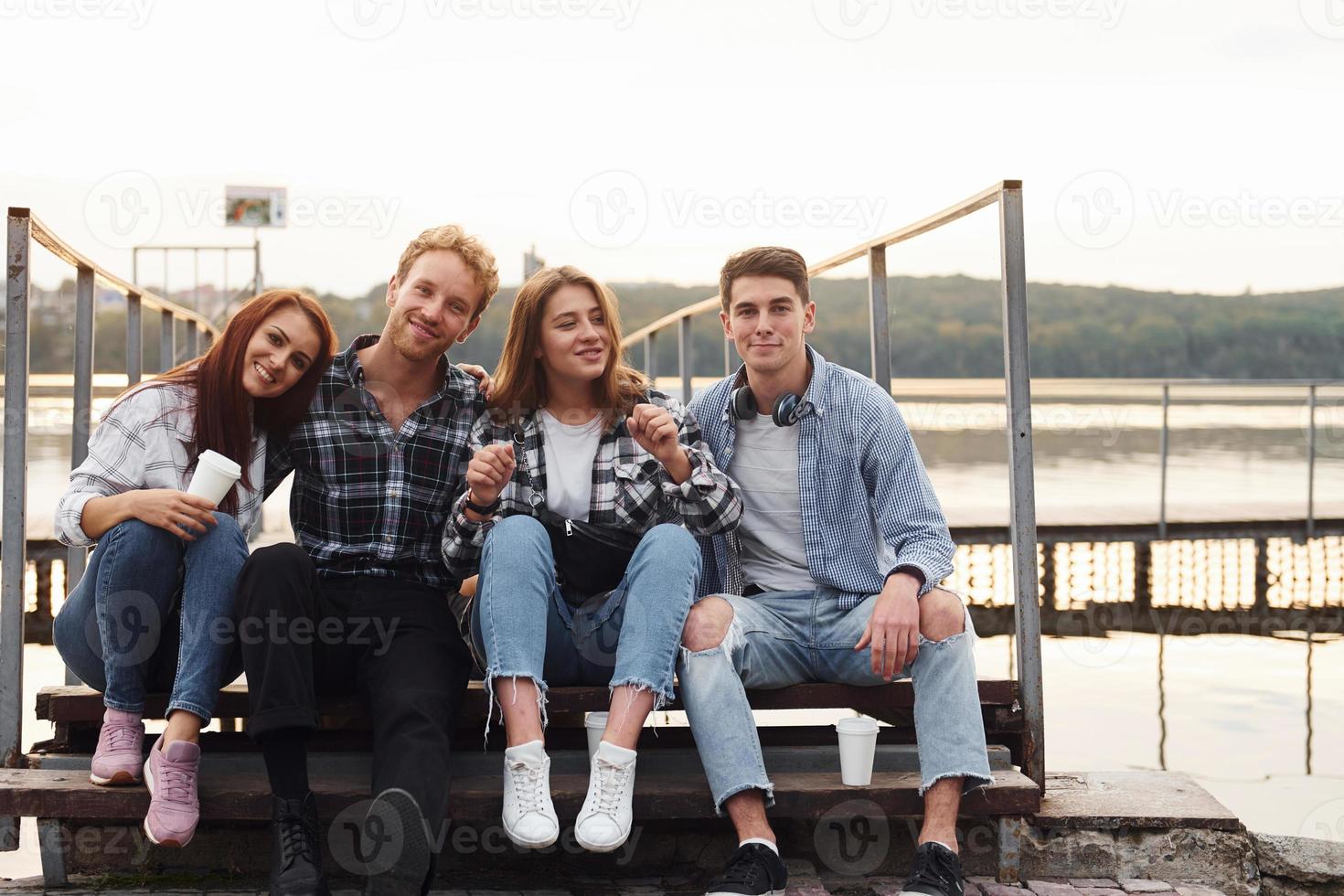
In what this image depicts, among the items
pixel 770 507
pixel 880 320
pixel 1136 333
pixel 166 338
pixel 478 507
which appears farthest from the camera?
pixel 1136 333

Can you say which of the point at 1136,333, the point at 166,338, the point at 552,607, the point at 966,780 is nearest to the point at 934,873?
the point at 966,780

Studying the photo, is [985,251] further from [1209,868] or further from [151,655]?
[151,655]

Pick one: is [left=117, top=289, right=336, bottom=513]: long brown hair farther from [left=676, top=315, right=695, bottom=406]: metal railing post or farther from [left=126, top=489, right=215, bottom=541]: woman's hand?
[left=676, top=315, right=695, bottom=406]: metal railing post

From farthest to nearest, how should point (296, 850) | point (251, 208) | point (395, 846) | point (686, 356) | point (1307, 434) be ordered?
point (251, 208)
point (1307, 434)
point (686, 356)
point (296, 850)
point (395, 846)

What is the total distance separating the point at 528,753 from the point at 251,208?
8.42m

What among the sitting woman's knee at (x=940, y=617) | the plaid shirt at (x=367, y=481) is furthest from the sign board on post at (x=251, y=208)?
the sitting woman's knee at (x=940, y=617)

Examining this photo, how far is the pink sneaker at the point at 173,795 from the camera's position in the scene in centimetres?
186

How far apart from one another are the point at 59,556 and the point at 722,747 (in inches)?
215

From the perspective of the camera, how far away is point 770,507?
2.33m

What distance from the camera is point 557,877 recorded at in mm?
2164

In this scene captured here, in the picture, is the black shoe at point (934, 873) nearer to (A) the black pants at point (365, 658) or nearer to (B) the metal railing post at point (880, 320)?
(A) the black pants at point (365, 658)

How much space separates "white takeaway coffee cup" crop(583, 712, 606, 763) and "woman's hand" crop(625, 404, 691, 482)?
0.46 m

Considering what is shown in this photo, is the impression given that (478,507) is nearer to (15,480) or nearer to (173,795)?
(173,795)

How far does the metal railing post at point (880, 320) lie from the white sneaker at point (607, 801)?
3.93ft
